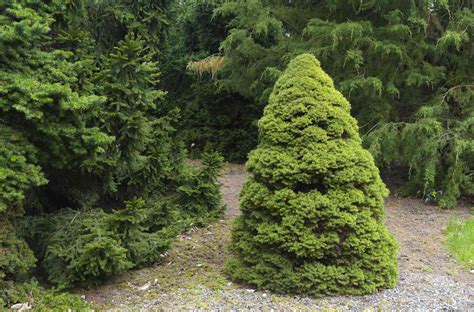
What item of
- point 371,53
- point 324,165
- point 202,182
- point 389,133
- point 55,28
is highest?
point 371,53

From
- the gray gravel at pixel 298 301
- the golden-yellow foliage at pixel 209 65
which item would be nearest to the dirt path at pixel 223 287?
the gray gravel at pixel 298 301

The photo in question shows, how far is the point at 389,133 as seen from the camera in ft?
22.6

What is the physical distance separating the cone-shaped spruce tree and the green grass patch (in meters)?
1.33

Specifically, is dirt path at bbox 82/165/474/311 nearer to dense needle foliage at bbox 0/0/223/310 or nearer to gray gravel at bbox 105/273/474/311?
gray gravel at bbox 105/273/474/311

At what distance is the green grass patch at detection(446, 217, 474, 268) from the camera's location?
4.75m

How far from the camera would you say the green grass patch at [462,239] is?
4.75m

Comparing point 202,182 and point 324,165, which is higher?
point 324,165

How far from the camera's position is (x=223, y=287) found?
147 inches

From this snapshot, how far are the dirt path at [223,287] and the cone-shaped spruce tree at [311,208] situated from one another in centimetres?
13

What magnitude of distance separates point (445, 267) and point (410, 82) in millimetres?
3305

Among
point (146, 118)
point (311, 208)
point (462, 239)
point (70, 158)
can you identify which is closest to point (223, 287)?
point (311, 208)

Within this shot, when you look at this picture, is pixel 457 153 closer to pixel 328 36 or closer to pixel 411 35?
pixel 411 35

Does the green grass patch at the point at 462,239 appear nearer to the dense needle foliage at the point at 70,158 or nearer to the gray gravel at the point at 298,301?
the gray gravel at the point at 298,301

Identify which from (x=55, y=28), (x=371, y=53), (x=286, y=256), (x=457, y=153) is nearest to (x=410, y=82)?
(x=371, y=53)
